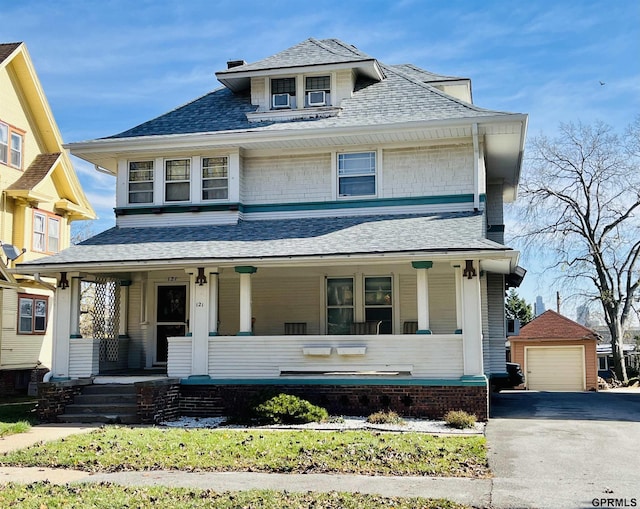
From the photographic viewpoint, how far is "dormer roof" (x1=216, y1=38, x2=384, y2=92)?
1880 cm

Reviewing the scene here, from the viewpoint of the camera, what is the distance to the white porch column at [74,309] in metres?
17.1

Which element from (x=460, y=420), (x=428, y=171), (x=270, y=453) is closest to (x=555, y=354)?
(x=428, y=171)

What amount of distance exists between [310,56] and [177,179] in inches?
185

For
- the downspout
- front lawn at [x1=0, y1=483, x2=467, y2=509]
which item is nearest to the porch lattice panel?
the downspout

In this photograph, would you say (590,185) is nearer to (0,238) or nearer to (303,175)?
(303,175)

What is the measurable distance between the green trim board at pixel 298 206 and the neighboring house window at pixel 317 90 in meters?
2.74

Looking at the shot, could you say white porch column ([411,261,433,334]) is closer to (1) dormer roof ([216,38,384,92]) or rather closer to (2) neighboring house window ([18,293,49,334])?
(1) dormer roof ([216,38,384,92])

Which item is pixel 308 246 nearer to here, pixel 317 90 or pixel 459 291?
pixel 459 291

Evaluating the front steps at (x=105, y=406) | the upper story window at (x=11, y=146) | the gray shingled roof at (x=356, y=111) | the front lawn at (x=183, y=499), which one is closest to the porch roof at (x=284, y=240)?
the gray shingled roof at (x=356, y=111)

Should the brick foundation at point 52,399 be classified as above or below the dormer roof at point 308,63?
below

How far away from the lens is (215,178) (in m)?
18.5

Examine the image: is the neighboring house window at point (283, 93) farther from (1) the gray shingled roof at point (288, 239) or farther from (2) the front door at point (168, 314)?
(2) the front door at point (168, 314)

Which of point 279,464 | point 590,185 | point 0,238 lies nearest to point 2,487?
point 279,464

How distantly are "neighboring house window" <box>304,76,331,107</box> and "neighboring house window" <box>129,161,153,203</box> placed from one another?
4.31 meters
